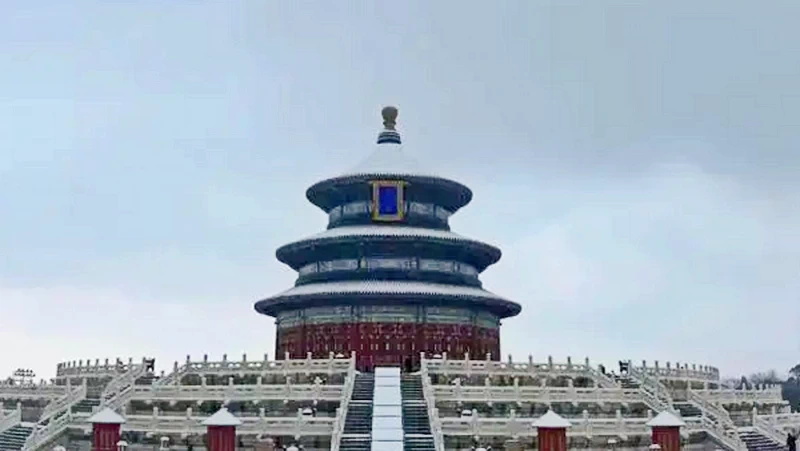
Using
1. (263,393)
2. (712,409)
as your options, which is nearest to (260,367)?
(263,393)

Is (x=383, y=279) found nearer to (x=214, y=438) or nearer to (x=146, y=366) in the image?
(x=146, y=366)

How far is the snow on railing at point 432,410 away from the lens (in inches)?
1248

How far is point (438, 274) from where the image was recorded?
56.9m

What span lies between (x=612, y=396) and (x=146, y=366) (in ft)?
69.0

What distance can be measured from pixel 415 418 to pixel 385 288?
2021 centimetres

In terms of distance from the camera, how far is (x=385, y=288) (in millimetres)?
54500

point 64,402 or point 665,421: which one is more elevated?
point 64,402

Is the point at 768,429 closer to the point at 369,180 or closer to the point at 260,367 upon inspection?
the point at 260,367

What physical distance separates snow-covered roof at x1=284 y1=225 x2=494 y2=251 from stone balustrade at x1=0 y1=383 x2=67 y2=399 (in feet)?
56.5

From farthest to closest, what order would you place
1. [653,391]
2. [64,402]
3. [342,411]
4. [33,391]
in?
1. [33,391]
2. [653,391]
3. [64,402]
4. [342,411]

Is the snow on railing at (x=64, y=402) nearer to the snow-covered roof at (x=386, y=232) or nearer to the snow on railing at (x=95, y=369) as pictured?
the snow on railing at (x=95, y=369)

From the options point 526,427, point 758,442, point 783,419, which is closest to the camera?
point 526,427

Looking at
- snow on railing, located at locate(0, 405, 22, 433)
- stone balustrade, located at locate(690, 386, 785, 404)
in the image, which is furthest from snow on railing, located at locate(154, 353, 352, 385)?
stone balustrade, located at locate(690, 386, 785, 404)

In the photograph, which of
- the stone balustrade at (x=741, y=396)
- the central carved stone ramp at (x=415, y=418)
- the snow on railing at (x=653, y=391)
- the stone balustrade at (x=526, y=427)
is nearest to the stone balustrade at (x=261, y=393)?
the central carved stone ramp at (x=415, y=418)
